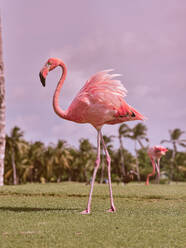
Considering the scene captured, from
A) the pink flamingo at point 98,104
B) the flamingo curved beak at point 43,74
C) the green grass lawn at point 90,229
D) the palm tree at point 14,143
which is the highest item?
the palm tree at point 14,143

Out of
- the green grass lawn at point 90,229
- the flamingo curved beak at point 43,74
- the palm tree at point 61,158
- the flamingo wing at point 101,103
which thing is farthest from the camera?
the palm tree at point 61,158

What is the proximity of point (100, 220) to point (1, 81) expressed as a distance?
10870mm

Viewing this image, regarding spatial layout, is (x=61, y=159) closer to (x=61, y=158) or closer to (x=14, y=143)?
(x=61, y=158)

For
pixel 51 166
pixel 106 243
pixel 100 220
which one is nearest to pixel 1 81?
pixel 100 220

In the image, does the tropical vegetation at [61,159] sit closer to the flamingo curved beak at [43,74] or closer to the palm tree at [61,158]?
the palm tree at [61,158]

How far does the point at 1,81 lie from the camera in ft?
47.2

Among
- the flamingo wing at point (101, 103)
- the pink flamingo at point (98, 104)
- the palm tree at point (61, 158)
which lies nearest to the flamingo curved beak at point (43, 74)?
the pink flamingo at point (98, 104)

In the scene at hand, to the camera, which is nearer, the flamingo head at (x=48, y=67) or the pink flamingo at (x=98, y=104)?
the pink flamingo at (x=98, y=104)

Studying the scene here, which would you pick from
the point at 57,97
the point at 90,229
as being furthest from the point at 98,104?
the point at 90,229

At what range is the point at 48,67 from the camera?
6.45 meters

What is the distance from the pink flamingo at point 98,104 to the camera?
19.9 feet

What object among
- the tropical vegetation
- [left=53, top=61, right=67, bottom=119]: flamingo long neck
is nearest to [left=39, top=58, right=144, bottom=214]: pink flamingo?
[left=53, top=61, right=67, bottom=119]: flamingo long neck

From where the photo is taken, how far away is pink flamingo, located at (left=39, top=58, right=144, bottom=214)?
6062 millimetres

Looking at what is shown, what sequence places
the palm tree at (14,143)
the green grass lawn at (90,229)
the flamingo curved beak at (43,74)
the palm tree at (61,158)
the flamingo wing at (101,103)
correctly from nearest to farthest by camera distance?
the green grass lawn at (90,229) → the flamingo wing at (101,103) → the flamingo curved beak at (43,74) → the palm tree at (14,143) → the palm tree at (61,158)
